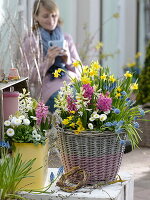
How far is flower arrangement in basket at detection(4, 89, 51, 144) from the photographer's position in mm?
3121

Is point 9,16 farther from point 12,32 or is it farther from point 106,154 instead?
point 106,154

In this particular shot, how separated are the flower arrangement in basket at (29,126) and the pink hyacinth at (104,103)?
0.93ft

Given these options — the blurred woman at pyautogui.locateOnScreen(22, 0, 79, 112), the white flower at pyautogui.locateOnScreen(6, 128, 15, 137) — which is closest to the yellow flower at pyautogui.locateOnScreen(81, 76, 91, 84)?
the white flower at pyautogui.locateOnScreen(6, 128, 15, 137)

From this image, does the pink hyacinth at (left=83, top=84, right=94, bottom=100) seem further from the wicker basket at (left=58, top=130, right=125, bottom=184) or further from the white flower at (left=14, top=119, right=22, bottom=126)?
the white flower at (left=14, top=119, right=22, bottom=126)

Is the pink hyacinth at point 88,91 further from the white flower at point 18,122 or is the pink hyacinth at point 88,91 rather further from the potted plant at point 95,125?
the white flower at point 18,122

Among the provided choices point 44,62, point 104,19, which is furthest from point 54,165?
point 104,19

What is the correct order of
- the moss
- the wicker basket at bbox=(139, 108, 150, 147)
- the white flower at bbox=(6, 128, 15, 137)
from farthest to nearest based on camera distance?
1. the moss
2. the wicker basket at bbox=(139, 108, 150, 147)
3. the white flower at bbox=(6, 128, 15, 137)

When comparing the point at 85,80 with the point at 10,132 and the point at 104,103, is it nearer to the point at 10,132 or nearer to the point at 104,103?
the point at 104,103

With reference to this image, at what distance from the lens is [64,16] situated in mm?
6977

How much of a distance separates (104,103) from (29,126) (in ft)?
1.35

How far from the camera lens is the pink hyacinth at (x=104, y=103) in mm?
3143

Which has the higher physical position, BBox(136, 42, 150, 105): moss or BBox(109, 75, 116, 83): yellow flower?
BBox(109, 75, 116, 83): yellow flower

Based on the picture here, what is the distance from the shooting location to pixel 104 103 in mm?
3145

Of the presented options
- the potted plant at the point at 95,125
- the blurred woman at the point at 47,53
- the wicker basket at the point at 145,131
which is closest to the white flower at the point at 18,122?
the potted plant at the point at 95,125
